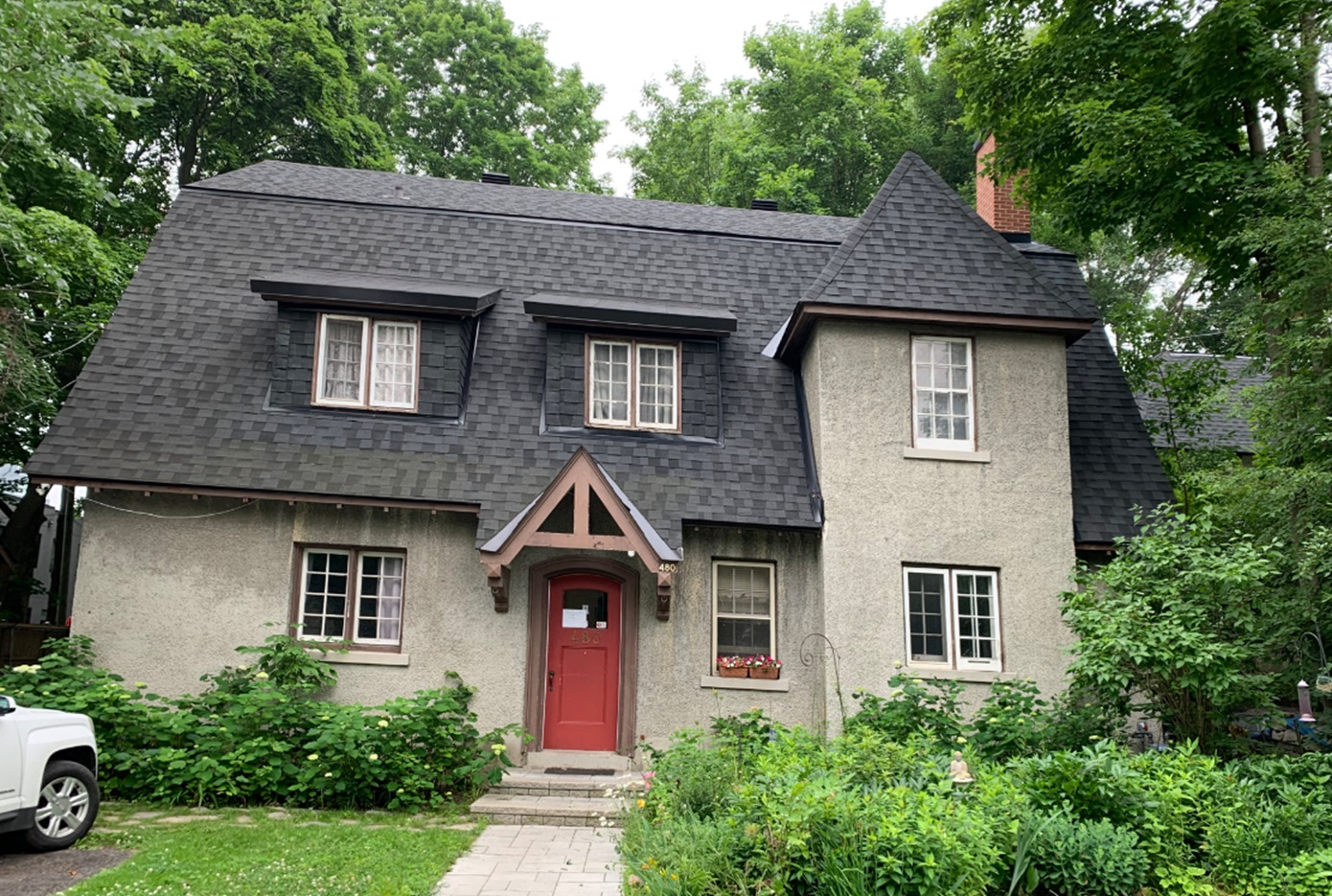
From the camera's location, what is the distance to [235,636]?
1206 cm

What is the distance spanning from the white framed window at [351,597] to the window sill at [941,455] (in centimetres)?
656

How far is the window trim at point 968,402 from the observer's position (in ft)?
42.3

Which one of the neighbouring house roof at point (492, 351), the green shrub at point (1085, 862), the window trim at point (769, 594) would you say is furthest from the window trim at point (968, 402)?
the green shrub at point (1085, 862)

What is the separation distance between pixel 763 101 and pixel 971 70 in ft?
64.3

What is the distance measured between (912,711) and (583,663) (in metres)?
4.15

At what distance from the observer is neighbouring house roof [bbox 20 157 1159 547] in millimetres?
12414

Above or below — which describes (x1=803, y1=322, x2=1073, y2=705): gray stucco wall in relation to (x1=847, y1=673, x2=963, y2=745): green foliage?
above

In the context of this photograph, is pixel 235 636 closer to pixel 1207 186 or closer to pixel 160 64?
pixel 1207 186

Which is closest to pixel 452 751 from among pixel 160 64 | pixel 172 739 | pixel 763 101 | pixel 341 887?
pixel 172 739

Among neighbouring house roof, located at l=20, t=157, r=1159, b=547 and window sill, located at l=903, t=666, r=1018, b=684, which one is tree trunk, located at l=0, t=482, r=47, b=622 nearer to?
neighbouring house roof, located at l=20, t=157, r=1159, b=547

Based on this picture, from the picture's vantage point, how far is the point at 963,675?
12.3m

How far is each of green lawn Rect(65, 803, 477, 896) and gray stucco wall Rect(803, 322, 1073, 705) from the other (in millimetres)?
5459

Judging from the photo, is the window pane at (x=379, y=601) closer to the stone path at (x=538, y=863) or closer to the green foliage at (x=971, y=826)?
the stone path at (x=538, y=863)

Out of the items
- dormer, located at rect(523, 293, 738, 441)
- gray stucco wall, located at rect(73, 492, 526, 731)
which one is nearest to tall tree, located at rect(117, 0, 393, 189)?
dormer, located at rect(523, 293, 738, 441)
